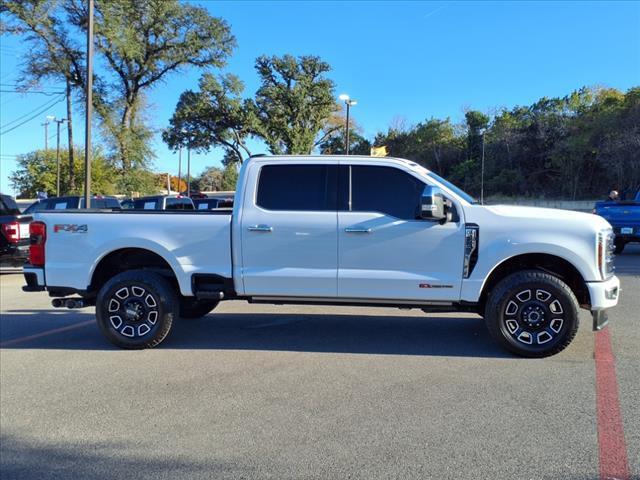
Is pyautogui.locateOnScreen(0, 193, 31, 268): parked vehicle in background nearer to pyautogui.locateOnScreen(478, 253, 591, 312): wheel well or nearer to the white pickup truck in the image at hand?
the white pickup truck

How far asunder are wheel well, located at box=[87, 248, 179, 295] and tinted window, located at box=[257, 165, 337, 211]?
145cm

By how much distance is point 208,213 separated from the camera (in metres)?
5.88

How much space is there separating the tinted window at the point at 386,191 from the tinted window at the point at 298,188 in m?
0.27

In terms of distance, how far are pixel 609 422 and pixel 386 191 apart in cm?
292

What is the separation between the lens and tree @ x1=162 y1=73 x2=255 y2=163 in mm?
39781

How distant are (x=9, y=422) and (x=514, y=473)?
3.69m

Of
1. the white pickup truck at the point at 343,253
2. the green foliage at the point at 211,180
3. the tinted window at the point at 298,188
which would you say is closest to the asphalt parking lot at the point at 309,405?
the white pickup truck at the point at 343,253

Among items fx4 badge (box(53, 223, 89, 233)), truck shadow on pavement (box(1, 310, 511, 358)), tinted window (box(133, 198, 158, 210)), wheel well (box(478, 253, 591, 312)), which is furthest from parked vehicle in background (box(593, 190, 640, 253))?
tinted window (box(133, 198, 158, 210))

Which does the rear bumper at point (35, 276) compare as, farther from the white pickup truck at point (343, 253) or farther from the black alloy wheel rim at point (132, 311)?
the black alloy wheel rim at point (132, 311)

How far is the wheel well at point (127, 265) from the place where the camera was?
6121mm

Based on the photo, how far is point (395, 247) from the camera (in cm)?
548

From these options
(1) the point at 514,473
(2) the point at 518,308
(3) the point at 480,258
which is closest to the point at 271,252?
(3) the point at 480,258

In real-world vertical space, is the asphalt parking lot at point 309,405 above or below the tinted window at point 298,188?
below

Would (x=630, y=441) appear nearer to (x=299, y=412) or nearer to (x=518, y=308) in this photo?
(x=518, y=308)
